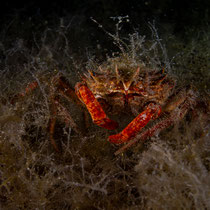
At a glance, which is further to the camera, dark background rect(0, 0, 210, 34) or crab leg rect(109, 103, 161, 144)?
dark background rect(0, 0, 210, 34)

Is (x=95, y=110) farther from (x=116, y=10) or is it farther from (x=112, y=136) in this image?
(x=116, y=10)

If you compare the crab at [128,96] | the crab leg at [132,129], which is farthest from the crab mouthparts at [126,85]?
the crab leg at [132,129]

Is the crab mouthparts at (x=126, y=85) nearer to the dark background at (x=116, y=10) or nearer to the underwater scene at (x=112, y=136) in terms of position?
the underwater scene at (x=112, y=136)

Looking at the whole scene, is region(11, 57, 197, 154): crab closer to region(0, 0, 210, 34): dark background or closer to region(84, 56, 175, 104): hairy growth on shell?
region(84, 56, 175, 104): hairy growth on shell

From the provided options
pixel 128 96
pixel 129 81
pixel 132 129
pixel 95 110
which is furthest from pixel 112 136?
pixel 129 81

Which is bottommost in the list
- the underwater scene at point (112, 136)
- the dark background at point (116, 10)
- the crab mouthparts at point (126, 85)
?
the underwater scene at point (112, 136)

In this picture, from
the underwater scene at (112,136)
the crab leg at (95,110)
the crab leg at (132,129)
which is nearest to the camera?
the underwater scene at (112,136)

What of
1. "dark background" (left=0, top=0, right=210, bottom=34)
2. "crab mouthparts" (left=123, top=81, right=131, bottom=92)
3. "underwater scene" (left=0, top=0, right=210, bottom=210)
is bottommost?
"underwater scene" (left=0, top=0, right=210, bottom=210)

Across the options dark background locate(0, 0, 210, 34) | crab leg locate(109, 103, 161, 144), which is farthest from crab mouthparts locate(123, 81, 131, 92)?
dark background locate(0, 0, 210, 34)

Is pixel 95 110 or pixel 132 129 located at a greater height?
pixel 95 110
